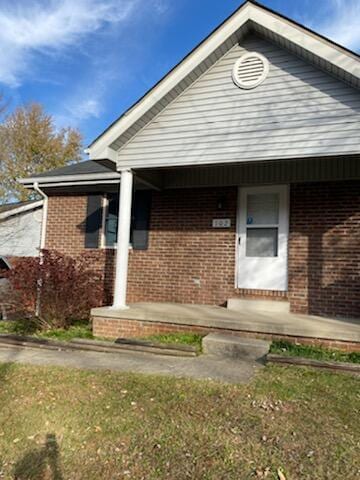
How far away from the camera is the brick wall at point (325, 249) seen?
6965 mm

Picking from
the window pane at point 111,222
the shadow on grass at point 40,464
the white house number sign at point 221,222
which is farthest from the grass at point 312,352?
the window pane at point 111,222

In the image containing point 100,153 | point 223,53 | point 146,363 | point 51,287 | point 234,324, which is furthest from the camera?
point 51,287

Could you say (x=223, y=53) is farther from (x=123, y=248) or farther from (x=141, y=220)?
(x=141, y=220)

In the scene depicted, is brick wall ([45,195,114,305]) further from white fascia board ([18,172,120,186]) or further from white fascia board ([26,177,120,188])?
white fascia board ([18,172,120,186])

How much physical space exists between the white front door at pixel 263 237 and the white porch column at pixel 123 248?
2.31 metres

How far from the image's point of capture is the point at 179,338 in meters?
6.04

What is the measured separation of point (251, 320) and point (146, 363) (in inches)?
71.6

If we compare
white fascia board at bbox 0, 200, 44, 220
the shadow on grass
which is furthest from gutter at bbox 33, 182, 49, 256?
the shadow on grass

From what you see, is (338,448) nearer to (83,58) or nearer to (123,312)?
(123,312)

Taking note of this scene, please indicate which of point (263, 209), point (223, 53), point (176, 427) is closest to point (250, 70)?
point (223, 53)

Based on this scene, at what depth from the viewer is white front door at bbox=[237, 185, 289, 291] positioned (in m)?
7.44

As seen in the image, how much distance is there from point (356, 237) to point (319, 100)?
2606 mm

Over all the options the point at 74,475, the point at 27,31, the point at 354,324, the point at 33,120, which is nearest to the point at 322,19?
the point at 354,324

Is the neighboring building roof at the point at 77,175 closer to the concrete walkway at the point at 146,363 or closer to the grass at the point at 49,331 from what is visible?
the grass at the point at 49,331
